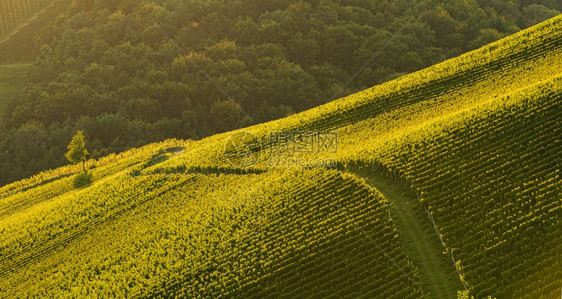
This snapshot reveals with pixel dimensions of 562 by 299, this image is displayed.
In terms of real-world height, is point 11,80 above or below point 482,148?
above

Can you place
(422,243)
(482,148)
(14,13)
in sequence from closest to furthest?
(422,243), (482,148), (14,13)

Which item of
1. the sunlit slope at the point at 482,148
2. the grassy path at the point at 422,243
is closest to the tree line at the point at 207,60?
the sunlit slope at the point at 482,148

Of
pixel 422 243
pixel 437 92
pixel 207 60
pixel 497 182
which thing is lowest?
pixel 422 243

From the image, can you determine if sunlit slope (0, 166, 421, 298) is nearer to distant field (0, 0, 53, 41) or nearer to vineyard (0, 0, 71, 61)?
vineyard (0, 0, 71, 61)

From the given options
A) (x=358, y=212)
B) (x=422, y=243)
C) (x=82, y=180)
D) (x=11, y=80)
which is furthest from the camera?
(x=11, y=80)

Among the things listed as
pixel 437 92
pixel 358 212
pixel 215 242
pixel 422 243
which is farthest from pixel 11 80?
pixel 422 243

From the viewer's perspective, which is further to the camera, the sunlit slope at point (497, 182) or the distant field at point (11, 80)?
the distant field at point (11, 80)

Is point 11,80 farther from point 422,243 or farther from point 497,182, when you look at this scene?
point 497,182

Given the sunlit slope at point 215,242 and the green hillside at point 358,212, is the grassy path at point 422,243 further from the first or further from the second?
the sunlit slope at point 215,242
